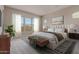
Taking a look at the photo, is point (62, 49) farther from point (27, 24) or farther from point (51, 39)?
point (27, 24)

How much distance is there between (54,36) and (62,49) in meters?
0.39

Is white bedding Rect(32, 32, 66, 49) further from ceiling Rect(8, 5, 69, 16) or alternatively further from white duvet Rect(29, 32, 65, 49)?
ceiling Rect(8, 5, 69, 16)

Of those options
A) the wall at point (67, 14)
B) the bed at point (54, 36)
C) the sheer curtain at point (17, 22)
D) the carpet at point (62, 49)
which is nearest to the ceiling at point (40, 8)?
the wall at point (67, 14)

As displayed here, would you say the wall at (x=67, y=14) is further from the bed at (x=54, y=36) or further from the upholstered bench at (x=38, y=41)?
the upholstered bench at (x=38, y=41)

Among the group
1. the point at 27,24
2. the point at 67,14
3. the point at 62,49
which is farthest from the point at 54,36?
the point at 27,24

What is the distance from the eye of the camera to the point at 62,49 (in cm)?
205

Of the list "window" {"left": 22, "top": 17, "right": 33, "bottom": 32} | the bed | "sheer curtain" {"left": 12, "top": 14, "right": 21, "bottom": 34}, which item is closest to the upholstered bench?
the bed

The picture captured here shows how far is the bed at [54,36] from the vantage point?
6.70 ft

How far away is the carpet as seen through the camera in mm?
1993

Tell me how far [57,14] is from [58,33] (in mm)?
530

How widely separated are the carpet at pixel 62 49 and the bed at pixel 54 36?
86 mm
